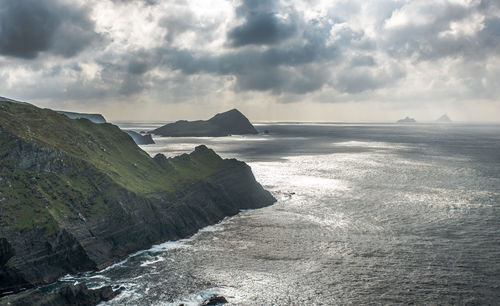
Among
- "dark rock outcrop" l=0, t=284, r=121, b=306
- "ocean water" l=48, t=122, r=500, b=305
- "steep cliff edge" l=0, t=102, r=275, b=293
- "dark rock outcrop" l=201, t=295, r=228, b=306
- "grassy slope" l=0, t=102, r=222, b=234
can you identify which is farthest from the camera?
"grassy slope" l=0, t=102, r=222, b=234

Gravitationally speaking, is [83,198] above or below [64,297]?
above

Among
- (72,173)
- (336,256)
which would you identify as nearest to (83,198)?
(72,173)

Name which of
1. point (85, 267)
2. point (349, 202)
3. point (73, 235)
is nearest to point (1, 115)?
point (73, 235)

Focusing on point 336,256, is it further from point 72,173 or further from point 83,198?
point 72,173

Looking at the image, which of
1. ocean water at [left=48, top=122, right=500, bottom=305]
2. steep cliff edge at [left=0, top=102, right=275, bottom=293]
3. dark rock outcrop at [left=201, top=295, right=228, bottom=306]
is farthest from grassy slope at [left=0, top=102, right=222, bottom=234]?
dark rock outcrop at [left=201, top=295, right=228, bottom=306]

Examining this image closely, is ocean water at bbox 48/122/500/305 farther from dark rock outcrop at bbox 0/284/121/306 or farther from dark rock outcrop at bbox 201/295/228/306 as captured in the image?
dark rock outcrop at bbox 0/284/121/306

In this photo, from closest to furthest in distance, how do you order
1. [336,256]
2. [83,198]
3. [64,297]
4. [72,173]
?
[64,297] → [336,256] → [83,198] → [72,173]

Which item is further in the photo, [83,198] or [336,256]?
[83,198]

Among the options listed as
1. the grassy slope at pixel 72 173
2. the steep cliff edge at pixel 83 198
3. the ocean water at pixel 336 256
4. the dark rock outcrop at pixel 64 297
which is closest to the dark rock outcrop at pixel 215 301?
the ocean water at pixel 336 256
